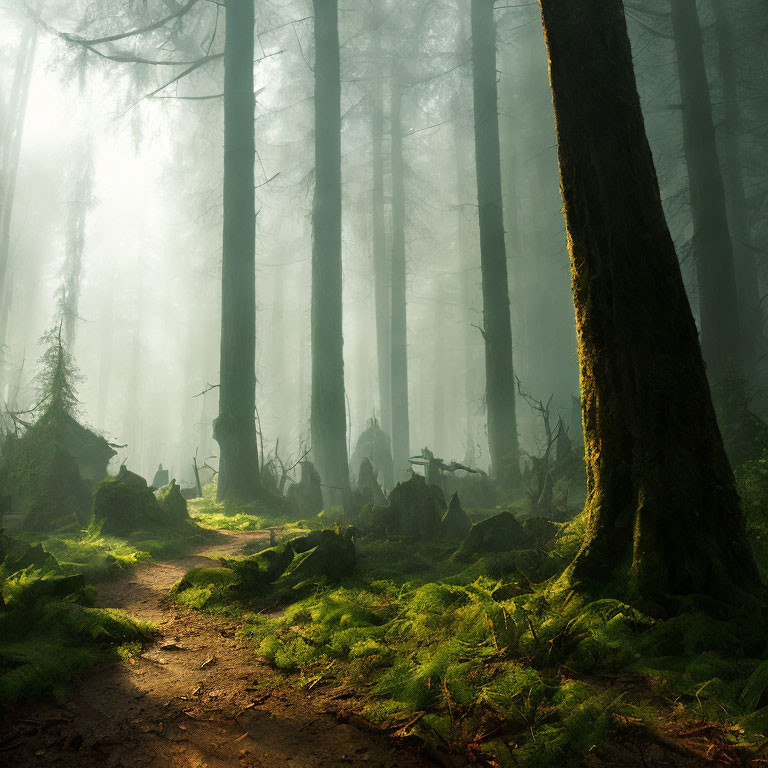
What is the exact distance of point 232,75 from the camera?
491 inches

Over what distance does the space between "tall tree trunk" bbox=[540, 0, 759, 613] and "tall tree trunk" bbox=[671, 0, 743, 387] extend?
7.46 m

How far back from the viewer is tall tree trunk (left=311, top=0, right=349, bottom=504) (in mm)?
12289

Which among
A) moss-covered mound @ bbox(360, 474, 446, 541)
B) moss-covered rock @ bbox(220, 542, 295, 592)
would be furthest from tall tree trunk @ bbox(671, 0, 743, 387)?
moss-covered rock @ bbox(220, 542, 295, 592)

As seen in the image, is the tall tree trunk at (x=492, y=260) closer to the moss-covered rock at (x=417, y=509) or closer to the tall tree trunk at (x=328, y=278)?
the tall tree trunk at (x=328, y=278)

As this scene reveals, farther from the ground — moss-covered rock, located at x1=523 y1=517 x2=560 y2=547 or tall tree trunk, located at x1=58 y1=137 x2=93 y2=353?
tall tree trunk, located at x1=58 y1=137 x2=93 y2=353

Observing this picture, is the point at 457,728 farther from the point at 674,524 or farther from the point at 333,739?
the point at 674,524

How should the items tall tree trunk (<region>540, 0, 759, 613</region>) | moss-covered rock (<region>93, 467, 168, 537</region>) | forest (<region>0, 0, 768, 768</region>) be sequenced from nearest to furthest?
forest (<region>0, 0, 768, 768</region>)
tall tree trunk (<region>540, 0, 759, 613</region>)
moss-covered rock (<region>93, 467, 168, 537</region>)

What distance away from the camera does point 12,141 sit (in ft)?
97.5

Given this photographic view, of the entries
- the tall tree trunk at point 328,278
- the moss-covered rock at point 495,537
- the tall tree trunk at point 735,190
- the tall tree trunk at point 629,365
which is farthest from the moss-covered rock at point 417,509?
the tall tree trunk at point 735,190

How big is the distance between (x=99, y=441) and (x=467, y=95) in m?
16.0

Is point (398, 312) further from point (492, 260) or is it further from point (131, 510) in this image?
point (131, 510)

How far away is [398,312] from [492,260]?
652 centimetres

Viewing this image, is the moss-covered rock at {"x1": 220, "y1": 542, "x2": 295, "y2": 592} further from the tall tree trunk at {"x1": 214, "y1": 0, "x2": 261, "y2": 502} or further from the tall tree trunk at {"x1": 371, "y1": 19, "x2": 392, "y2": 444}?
the tall tree trunk at {"x1": 371, "y1": 19, "x2": 392, "y2": 444}

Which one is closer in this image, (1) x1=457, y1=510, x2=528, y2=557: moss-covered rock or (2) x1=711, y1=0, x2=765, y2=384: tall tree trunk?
(1) x1=457, y1=510, x2=528, y2=557: moss-covered rock
